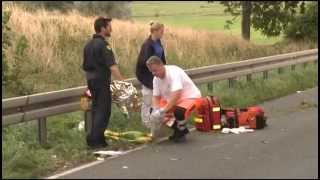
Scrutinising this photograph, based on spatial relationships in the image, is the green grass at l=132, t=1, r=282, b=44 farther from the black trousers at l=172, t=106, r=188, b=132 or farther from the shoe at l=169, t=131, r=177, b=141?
the black trousers at l=172, t=106, r=188, b=132

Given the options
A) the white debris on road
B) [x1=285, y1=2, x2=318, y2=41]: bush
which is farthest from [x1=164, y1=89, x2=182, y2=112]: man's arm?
[x1=285, y1=2, x2=318, y2=41]: bush

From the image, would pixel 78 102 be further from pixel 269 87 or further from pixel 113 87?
pixel 269 87

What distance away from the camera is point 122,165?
8.45m

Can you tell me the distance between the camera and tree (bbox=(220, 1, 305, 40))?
2916cm

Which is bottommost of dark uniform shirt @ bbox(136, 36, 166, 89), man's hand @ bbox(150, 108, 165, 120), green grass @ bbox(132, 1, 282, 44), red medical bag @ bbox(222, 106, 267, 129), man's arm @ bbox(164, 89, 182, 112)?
green grass @ bbox(132, 1, 282, 44)

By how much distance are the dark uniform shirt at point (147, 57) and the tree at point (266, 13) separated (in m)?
18.6

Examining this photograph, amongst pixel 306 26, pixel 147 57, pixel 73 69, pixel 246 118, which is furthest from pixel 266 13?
pixel 147 57

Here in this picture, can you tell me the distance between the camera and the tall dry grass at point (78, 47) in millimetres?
16266

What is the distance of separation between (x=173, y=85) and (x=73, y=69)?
719cm

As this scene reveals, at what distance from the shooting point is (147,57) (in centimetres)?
1080

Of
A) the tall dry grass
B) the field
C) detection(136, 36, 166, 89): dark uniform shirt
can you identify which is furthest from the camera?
the tall dry grass

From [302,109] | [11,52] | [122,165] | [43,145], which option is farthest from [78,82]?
[122,165]

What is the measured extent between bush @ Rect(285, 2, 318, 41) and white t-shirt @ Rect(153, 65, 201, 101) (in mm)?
19013

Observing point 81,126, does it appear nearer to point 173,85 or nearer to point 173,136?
point 173,136
